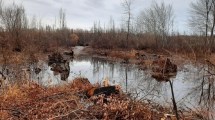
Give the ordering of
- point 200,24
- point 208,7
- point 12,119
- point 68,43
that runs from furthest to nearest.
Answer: point 68,43 < point 200,24 < point 208,7 < point 12,119

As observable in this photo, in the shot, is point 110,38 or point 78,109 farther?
point 110,38

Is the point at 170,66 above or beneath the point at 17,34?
beneath

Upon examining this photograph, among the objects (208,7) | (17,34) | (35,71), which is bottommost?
(35,71)

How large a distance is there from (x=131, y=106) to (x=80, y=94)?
253 centimetres

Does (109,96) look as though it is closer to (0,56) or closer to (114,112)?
(114,112)

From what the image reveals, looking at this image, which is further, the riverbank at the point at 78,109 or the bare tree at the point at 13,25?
the bare tree at the point at 13,25

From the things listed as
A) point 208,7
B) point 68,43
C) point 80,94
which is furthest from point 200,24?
point 80,94

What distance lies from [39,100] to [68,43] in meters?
46.7

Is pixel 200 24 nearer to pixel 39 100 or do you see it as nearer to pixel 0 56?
pixel 0 56

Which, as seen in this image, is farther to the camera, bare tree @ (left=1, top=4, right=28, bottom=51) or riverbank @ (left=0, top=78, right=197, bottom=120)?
bare tree @ (left=1, top=4, right=28, bottom=51)

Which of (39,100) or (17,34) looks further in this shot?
(17,34)

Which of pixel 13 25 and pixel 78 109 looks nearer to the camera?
pixel 78 109

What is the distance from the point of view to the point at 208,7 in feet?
136

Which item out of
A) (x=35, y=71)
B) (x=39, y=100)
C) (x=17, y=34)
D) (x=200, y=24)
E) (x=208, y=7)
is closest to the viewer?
(x=39, y=100)
